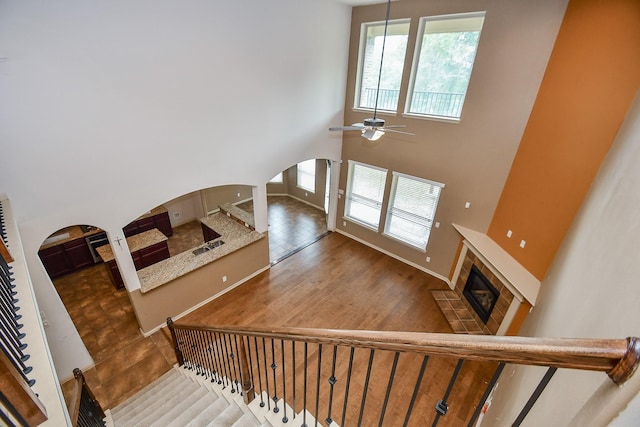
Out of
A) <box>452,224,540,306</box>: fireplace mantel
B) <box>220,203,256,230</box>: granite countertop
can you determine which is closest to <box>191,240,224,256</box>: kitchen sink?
<box>220,203,256,230</box>: granite countertop

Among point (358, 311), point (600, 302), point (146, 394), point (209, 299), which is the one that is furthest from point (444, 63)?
point (146, 394)

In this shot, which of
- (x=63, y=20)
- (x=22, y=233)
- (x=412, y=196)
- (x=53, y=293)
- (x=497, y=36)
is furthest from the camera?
(x=412, y=196)

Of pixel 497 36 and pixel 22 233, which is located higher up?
pixel 497 36

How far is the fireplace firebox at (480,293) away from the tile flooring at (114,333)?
4187 millimetres

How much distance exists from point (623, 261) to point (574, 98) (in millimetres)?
3758

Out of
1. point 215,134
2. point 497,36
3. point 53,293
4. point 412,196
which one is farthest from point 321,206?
point 53,293

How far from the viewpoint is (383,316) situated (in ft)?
18.2

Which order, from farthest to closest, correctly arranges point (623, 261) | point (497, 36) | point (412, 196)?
point (412, 196) < point (497, 36) < point (623, 261)

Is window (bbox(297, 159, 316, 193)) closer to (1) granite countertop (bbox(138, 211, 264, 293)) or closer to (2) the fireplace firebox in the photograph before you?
(1) granite countertop (bbox(138, 211, 264, 293))

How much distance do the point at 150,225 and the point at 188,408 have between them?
6.63 meters

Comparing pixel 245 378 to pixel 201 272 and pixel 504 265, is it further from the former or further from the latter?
pixel 504 265

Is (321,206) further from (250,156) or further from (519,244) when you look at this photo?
(519,244)

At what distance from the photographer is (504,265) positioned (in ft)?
15.6

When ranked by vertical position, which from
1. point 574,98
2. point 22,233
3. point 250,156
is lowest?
point 22,233
